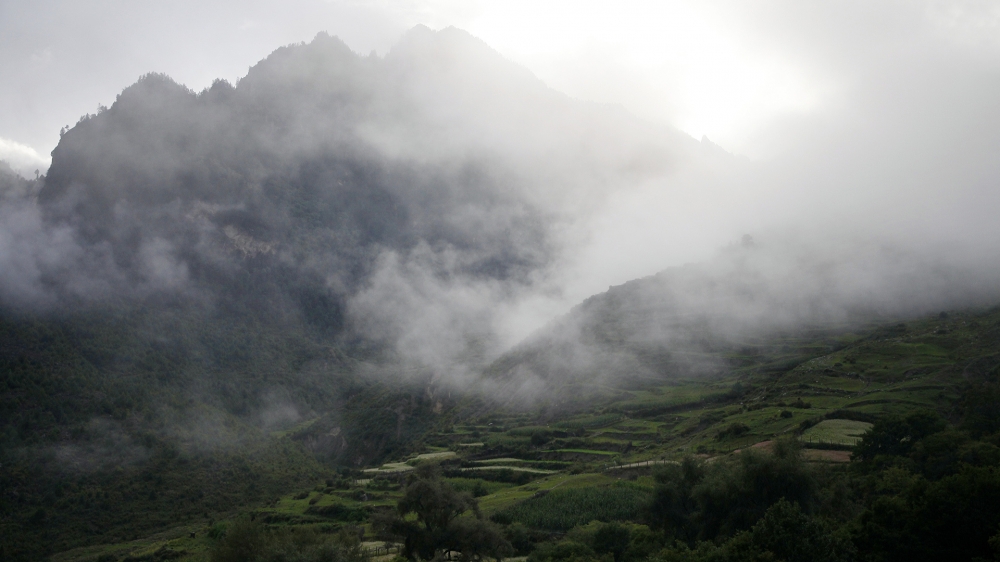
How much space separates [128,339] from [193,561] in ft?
267

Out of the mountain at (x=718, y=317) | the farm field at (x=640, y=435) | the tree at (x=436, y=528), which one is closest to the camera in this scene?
the tree at (x=436, y=528)

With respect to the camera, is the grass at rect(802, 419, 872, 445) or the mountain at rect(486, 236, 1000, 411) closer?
the grass at rect(802, 419, 872, 445)

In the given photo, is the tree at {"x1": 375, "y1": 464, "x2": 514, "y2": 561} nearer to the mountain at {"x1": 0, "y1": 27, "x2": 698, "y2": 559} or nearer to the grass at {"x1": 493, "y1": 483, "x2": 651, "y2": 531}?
the grass at {"x1": 493, "y1": 483, "x2": 651, "y2": 531}

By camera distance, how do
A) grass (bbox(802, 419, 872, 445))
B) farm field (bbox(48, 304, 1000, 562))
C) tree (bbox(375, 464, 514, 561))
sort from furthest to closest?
grass (bbox(802, 419, 872, 445)) < farm field (bbox(48, 304, 1000, 562)) < tree (bbox(375, 464, 514, 561))

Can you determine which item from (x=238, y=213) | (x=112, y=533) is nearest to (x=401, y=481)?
(x=112, y=533)

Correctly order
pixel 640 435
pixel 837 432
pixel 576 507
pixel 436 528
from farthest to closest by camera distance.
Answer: pixel 640 435, pixel 837 432, pixel 576 507, pixel 436 528

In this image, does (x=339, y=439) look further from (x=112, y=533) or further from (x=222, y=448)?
(x=112, y=533)

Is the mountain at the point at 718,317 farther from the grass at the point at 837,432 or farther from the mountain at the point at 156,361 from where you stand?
the grass at the point at 837,432

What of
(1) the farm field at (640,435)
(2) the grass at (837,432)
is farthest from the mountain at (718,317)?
(2) the grass at (837,432)

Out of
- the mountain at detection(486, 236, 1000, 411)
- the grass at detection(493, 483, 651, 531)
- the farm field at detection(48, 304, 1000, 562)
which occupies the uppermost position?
the mountain at detection(486, 236, 1000, 411)

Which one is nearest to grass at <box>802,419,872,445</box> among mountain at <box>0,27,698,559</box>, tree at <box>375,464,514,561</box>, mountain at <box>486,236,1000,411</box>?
tree at <box>375,464,514,561</box>

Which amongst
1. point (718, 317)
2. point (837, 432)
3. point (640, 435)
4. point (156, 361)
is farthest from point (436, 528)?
point (718, 317)

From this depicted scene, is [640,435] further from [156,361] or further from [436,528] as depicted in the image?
[156,361]

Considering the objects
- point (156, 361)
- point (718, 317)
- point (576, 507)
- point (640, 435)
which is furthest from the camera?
point (718, 317)
